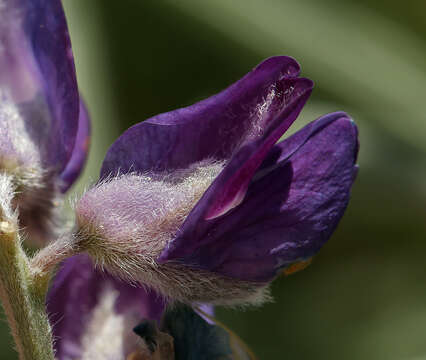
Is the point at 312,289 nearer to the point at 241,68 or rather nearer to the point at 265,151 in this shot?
the point at 241,68

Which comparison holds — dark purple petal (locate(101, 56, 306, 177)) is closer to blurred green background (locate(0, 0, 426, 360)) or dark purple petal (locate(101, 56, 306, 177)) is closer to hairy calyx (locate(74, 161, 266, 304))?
hairy calyx (locate(74, 161, 266, 304))

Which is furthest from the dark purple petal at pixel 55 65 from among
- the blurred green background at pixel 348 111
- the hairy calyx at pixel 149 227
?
the blurred green background at pixel 348 111

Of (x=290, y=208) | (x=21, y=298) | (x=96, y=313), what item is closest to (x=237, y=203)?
(x=290, y=208)

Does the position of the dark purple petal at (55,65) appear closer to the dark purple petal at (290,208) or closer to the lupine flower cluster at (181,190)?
the lupine flower cluster at (181,190)

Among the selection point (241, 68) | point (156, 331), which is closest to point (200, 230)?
point (156, 331)

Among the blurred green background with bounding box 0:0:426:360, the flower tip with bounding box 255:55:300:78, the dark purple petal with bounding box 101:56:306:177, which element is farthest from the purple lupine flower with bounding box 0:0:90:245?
the blurred green background with bounding box 0:0:426:360

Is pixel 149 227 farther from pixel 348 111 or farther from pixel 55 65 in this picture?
pixel 348 111
